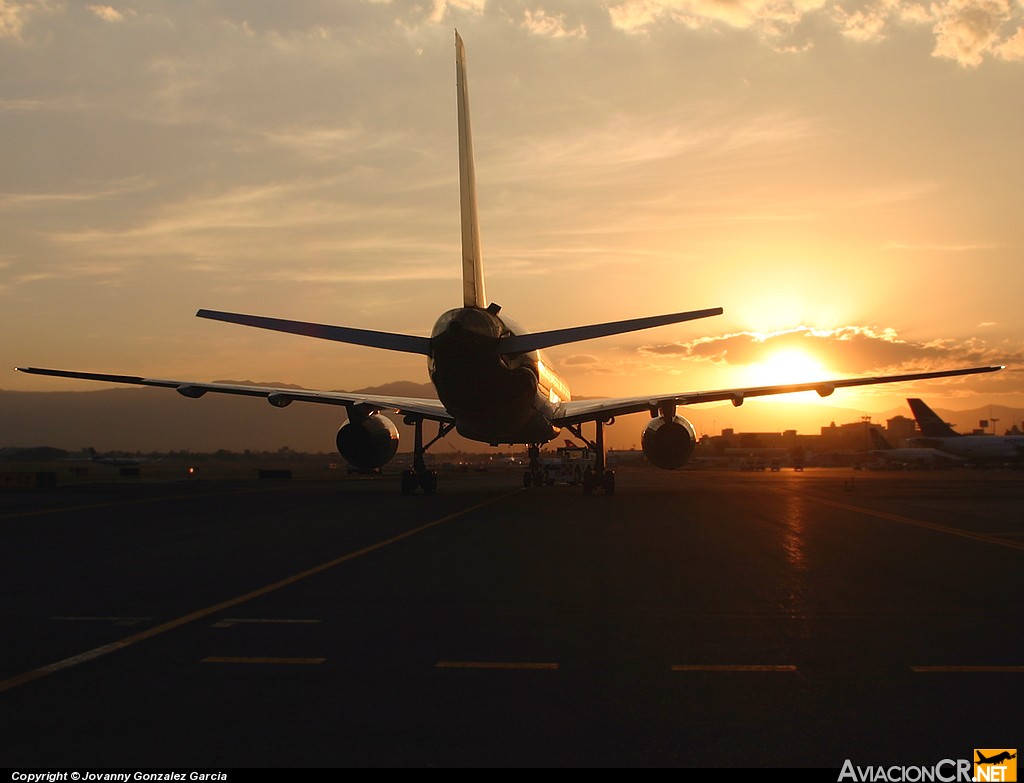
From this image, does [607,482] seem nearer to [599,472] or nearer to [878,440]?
[599,472]

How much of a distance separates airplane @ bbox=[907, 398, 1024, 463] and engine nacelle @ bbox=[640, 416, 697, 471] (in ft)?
238

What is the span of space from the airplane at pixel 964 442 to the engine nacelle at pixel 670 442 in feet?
238

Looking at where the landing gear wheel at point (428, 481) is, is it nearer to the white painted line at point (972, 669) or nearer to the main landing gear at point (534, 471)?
the main landing gear at point (534, 471)

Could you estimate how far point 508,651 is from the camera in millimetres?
8961

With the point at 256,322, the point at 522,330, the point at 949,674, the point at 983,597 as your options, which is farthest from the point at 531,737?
the point at 522,330

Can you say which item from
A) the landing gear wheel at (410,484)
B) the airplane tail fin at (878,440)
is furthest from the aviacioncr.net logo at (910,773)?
the airplane tail fin at (878,440)

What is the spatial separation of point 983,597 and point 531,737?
837cm

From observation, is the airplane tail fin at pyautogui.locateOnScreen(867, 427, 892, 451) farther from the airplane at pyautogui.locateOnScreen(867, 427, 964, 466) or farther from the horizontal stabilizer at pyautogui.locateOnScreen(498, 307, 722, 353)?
the horizontal stabilizer at pyautogui.locateOnScreen(498, 307, 722, 353)

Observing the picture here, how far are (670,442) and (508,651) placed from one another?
95.3 feet

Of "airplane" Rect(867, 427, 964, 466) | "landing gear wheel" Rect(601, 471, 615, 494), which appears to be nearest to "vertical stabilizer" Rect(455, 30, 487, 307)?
"landing gear wheel" Rect(601, 471, 615, 494)

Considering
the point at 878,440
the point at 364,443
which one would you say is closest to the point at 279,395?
the point at 364,443

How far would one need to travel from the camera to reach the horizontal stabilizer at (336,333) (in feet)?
73.4

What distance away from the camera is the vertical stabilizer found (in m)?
27.0

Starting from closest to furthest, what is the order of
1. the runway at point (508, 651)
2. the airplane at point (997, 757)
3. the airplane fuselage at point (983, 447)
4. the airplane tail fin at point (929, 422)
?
1. the airplane at point (997, 757)
2. the runway at point (508, 651)
3. the airplane fuselage at point (983, 447)
4. the airplane tail fin at point (929, 422)
